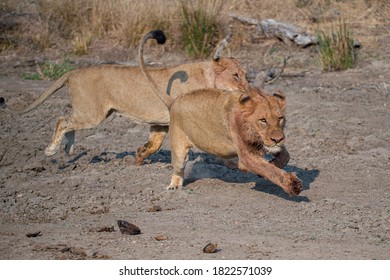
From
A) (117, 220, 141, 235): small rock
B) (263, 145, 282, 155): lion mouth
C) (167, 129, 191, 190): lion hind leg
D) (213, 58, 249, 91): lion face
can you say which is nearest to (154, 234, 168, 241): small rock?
(117, 220, 141, 235): small rock

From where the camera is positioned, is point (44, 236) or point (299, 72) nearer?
point (44, 236)

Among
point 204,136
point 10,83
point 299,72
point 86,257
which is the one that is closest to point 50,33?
point 10,83

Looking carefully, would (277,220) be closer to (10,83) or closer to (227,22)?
(10,83)

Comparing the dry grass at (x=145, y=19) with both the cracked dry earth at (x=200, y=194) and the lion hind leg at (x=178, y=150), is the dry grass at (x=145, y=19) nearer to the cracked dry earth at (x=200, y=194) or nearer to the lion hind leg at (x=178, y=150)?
the cracked dry earth at (x=200, y=194)

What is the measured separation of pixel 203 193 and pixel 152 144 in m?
1.32

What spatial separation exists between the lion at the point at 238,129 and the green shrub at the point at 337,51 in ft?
17.7

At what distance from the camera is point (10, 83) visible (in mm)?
12336

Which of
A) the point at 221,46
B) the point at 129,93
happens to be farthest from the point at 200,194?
the point at 221,46

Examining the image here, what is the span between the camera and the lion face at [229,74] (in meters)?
8.26

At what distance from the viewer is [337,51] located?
1230 cm

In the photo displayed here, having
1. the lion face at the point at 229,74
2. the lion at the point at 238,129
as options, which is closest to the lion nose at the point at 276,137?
the lion at the point at 238,129

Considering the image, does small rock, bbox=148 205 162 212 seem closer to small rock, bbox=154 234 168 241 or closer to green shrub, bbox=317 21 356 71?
small rock, bbox=154 234 168 241

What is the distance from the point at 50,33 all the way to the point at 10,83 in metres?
2.30

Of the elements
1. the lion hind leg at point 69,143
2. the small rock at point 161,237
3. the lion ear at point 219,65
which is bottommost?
the lion hind leg at point 69,143
